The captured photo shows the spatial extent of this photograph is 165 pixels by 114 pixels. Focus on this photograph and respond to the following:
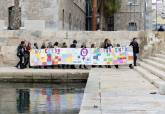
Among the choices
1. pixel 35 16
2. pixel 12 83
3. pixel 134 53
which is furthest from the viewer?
pixel 35 16

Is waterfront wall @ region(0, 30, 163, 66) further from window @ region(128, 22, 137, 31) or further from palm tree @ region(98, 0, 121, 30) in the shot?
window @ region(128, 22, 137, 31)

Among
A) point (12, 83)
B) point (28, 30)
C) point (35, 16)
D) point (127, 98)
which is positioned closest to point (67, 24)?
point (35, 16)

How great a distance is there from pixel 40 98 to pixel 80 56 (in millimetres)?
11783

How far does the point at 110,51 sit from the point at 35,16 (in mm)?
10200

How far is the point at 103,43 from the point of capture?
31016 millimetres

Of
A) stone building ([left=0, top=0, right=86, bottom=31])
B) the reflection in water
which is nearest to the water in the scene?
the reflection in water

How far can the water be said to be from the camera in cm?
1543

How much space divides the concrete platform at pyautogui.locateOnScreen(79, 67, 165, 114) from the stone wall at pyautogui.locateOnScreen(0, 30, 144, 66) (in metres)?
11.6

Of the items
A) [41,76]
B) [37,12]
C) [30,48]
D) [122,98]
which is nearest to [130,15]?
[37,12]

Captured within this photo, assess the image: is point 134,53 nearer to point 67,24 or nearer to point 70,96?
point 70,96

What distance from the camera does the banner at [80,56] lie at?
30250mm

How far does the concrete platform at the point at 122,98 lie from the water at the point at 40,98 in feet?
2.12

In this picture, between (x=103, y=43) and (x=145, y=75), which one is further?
(x=103, y=43)

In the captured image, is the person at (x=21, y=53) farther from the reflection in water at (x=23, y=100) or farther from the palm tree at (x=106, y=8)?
the palm tree at (x=106, y=8)
